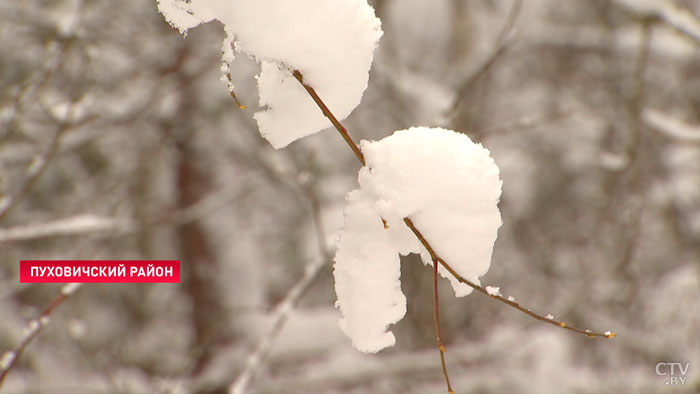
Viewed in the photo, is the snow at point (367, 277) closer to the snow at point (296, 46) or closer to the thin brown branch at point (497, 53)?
the snow at point (296, 46)

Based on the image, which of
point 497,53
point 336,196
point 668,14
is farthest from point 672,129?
point 336,196

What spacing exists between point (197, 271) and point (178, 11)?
11.7ft

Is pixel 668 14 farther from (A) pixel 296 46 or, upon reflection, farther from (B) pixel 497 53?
(A) pixel 296 46

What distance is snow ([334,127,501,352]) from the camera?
2.54 ft

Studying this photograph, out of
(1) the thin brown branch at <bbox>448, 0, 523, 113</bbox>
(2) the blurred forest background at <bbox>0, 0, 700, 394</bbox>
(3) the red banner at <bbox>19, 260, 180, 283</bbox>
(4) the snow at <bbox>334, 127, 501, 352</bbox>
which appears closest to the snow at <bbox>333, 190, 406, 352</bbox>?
(4) the snow at <bbox>334, 127, 501, 352</bbox>

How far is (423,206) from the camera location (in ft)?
2.57

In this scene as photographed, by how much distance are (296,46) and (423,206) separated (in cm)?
30

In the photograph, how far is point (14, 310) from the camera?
3922mm

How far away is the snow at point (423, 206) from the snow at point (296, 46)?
0.11 meters

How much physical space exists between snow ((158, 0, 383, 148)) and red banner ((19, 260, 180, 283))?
1.46 meters

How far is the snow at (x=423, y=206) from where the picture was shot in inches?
30.4

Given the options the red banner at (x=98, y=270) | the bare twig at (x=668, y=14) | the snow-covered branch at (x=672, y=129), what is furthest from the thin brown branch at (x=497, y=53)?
the red banner at (x=98, y=270)

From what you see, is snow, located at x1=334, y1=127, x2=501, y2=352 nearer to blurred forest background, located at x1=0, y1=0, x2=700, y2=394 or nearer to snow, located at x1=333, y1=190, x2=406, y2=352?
snow, located at x1=333, y1=190, x2=406, y2=352

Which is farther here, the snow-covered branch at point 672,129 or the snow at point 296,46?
the snow-covered branch at point 672,129
